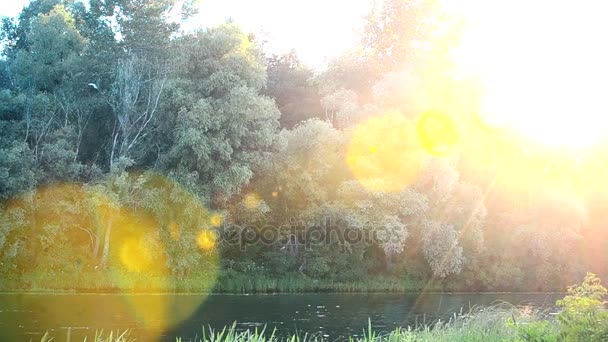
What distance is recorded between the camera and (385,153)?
38250 mm

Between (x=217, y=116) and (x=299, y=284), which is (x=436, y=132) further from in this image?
(x=217, y=116)

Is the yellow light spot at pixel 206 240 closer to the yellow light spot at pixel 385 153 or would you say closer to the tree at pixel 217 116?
the tree at pixel 217 116

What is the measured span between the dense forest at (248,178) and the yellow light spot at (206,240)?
0.29 ft

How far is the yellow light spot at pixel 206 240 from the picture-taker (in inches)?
1460

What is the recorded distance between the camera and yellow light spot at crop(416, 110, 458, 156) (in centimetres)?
3825

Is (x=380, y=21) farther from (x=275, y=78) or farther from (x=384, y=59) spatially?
→ (x=275, y=78)

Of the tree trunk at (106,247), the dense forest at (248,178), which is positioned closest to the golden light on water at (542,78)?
the dense forest at (248,178)

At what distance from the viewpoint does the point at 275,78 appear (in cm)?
4834

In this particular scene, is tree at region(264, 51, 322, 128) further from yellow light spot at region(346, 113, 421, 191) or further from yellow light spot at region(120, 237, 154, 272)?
yellow light spot at region(120, 237, 154, 272)

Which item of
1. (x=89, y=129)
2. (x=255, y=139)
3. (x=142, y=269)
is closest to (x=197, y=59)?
(x=255, y=139)

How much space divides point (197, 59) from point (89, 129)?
30.2ft

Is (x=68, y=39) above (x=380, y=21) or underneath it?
underneath

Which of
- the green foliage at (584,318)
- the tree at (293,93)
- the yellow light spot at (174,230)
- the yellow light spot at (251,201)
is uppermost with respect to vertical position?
the tree at (293,93)

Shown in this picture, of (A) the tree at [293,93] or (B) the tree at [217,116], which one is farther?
(A) the tree at [293,93]
